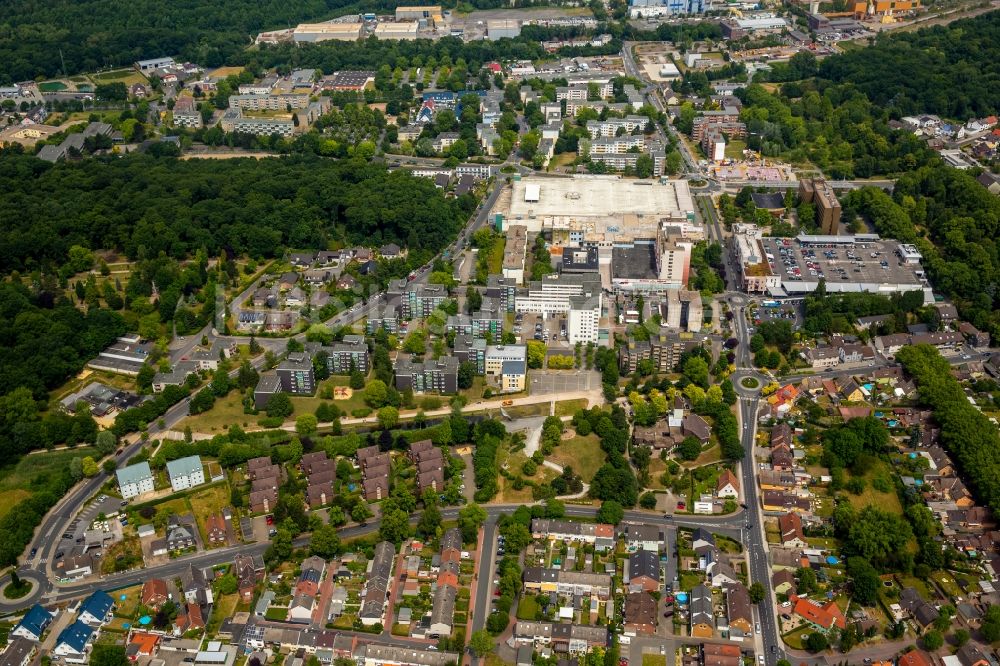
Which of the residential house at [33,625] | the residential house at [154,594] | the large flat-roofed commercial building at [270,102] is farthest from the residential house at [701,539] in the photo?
the large flat-roofed commercial building at [270,102]

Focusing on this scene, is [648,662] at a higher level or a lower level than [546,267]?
lower

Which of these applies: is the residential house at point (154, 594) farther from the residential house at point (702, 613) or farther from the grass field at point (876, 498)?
the grass field at point (876, 498)

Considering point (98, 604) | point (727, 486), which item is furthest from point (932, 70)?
point (98, 604)

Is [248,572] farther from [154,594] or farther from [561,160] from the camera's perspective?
[561,160]

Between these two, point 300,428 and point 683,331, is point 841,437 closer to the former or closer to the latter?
point 683,331

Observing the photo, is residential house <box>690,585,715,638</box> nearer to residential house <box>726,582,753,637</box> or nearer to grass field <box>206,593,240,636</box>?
residential house <box>726,582,753,637</box>

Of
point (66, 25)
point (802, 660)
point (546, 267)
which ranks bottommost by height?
point (802, 660)

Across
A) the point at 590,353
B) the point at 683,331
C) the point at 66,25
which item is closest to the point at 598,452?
the point at 590,353
